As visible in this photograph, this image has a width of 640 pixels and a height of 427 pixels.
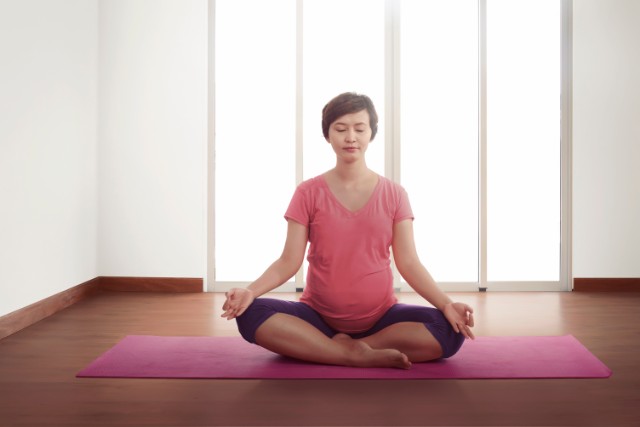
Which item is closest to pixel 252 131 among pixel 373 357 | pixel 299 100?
pixel 299 100

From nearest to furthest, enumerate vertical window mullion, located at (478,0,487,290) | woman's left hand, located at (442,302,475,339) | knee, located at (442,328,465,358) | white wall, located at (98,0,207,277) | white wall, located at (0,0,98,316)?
woman's left hand, located at (442,302,475,339) → knee, located at (442,328,465,358) → white wall, located at (0,0,98,316) → white wall, located at (98,0,207,277) → vertical window mullion, located at (478,0,487,290)

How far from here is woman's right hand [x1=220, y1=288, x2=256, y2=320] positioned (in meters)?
2.25

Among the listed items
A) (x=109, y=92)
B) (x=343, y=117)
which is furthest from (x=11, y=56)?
(x=343, y=117)

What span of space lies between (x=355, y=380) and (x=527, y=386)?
56cm

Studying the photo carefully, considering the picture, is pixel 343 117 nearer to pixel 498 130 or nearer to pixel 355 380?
pixel 355 380

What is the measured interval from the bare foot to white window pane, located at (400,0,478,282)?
221cm

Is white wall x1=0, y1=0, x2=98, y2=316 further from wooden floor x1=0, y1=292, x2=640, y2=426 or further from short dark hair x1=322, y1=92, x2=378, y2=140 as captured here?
short dark hair x1=322, y1=92, x2=378, y2=140

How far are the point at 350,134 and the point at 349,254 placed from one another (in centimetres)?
44

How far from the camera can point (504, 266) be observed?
4480 millimetres

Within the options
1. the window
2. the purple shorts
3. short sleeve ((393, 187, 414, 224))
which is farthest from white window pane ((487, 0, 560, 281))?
the purple shorts

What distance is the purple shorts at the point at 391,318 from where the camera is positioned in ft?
7.64

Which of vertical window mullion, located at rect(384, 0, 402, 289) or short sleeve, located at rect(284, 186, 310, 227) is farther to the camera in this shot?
vertical window mullion, located at rect(384, 0, 402, 289)

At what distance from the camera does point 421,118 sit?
4469mm

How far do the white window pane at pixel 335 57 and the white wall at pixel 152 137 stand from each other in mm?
696
